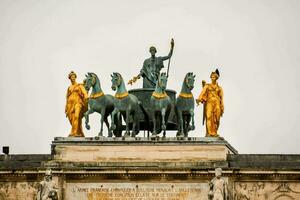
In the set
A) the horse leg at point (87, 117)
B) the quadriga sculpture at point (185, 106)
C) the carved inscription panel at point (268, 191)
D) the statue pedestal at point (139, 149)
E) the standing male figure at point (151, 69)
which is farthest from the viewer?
the standing male figure at point (151, 69)

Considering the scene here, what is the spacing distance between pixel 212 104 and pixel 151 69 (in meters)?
4.29

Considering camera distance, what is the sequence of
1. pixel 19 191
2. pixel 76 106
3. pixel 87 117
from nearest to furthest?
1. pixel 19 191
2. pixel 87 117
3. pixel 76 106

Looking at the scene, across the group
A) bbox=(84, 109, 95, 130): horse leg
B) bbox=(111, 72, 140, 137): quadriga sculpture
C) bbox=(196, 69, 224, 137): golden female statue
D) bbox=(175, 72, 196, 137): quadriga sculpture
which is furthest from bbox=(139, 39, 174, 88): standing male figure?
bbox=(84, 109, 95, 130): horse leg

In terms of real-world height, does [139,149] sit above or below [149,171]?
above

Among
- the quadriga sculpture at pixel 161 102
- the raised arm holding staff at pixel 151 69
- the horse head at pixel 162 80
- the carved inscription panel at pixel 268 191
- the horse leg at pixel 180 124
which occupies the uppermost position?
the raised arm holding staff at pixel 151 69

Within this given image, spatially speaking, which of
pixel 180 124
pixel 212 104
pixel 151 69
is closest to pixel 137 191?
pixel 180 124

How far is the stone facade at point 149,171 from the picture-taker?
2314 inches

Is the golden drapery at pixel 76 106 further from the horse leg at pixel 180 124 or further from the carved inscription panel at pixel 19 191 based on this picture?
the horse leg at pixel 180 124

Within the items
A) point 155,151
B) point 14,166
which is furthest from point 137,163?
point 14,166

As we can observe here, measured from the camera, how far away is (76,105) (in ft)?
199

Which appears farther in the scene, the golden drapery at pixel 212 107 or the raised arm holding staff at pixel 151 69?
the raised arm holding staff at pixel 151 69

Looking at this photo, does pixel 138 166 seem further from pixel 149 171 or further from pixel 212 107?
pixel 212 107

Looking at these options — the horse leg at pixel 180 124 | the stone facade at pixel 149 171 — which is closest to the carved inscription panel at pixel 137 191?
the stone facade at pixel 149 171

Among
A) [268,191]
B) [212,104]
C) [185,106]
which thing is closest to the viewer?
[268,191]
